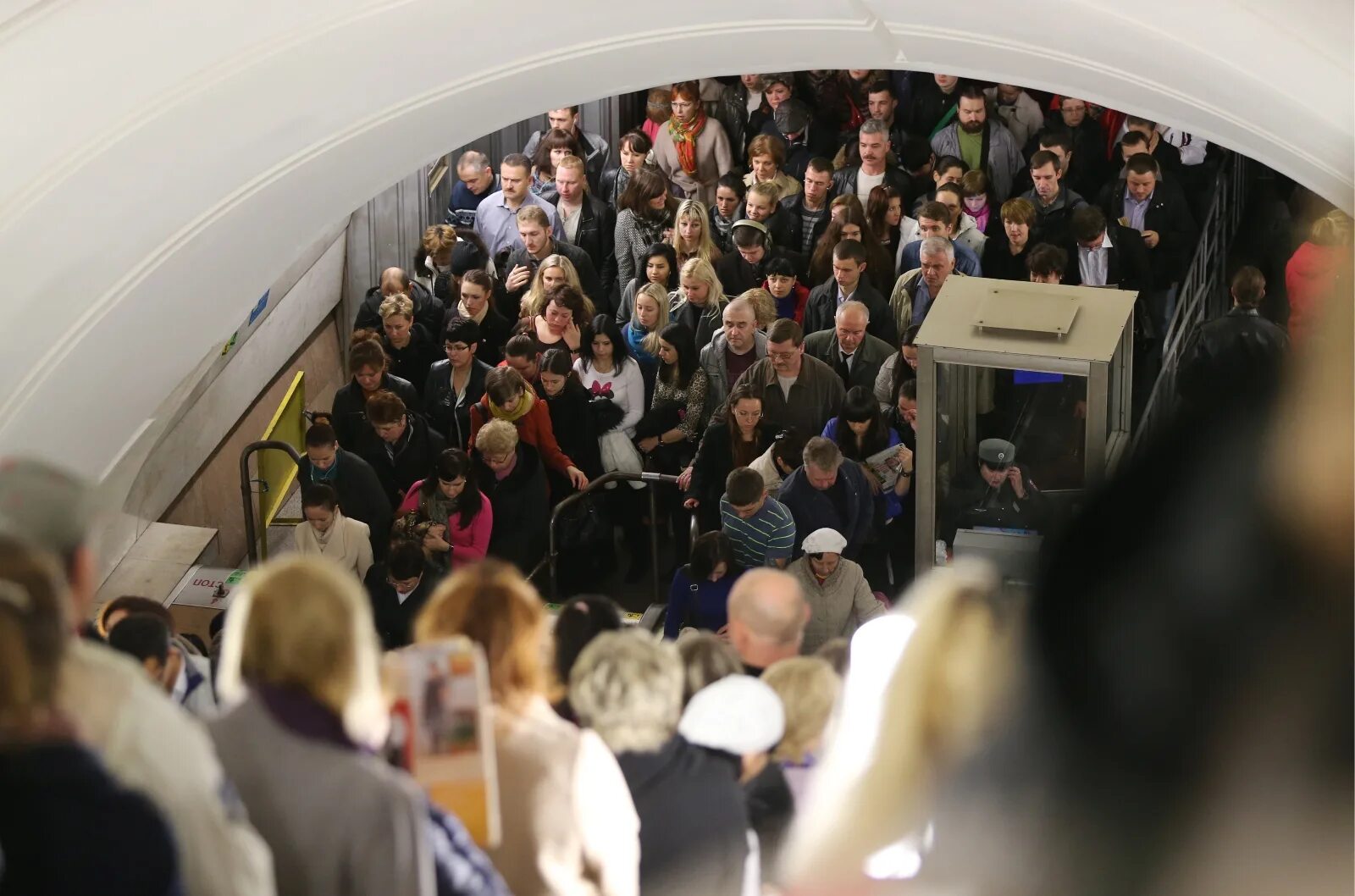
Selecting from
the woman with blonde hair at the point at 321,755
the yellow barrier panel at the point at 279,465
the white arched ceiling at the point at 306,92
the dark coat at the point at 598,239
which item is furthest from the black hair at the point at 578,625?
the dark coat at the point at 598,239

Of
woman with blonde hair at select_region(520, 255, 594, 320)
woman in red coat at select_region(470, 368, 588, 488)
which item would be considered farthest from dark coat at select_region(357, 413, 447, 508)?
woman with blonde hair at select_region(520, 255, 594, 320)

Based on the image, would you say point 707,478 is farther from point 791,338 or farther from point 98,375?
point 98,375

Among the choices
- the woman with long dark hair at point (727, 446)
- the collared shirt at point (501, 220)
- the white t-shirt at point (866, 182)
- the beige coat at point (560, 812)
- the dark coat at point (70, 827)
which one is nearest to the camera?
the dark coat at point (70, 827)

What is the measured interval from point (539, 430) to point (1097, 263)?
6.75 feet

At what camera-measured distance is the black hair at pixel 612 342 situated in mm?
5637

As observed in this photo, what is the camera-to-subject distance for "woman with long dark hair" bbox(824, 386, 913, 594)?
468 centimetres

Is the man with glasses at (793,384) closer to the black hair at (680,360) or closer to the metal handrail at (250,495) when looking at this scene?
the black hair at (680,360)

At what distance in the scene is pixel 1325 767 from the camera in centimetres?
150

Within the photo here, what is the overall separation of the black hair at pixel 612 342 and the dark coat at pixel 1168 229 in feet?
6.37

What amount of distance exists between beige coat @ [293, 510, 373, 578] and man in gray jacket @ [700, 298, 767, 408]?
6.57 feet

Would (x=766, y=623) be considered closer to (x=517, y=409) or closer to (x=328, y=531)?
(x=328, y=531)

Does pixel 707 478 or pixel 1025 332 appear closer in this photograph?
pixel 1025 332

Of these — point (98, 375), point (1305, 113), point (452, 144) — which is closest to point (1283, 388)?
point (1305, 113)

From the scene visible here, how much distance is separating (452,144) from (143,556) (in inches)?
48.8
